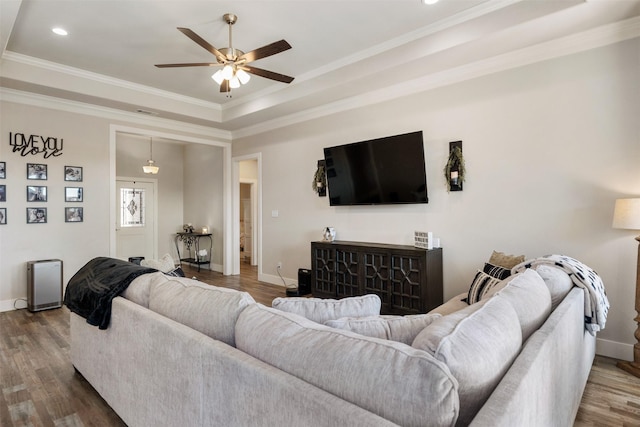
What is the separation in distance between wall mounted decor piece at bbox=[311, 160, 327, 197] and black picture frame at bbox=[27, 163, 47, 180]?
11.8 feet

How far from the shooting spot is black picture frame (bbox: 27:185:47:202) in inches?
179

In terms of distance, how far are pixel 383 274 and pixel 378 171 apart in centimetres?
125

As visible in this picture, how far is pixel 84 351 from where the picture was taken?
2.40m

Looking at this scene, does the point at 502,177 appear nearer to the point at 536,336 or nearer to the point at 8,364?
the point at 536,336

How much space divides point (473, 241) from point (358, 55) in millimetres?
2404

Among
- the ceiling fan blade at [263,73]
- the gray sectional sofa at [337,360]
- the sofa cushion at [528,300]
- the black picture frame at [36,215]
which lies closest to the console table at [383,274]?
the gray sectional sofa at [337,360]

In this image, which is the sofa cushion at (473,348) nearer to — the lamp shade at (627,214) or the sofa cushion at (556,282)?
the sofa cushion at (556,282)

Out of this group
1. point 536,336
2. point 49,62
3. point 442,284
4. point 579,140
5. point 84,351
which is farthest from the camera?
point 49,62

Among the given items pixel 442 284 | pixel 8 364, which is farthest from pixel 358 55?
pixel 8 364

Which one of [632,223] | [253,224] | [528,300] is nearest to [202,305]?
[528,300]

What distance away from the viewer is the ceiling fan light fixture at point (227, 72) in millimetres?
3162

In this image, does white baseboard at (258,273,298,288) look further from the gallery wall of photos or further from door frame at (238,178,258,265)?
the gallery wall of photos

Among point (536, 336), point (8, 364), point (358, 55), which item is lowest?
point (8, 364)

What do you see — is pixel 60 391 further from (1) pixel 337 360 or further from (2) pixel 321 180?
(2) pixel 321 180
